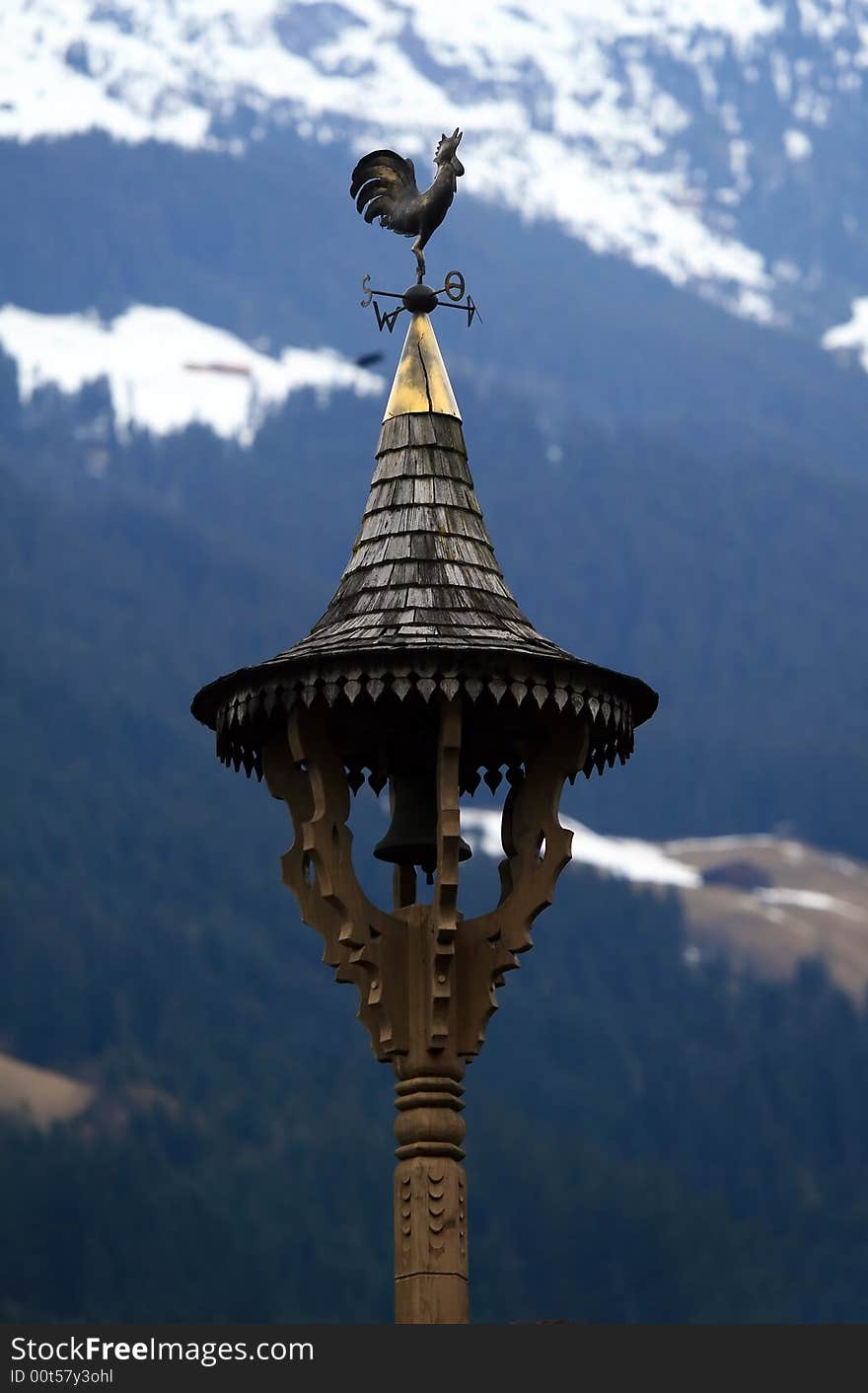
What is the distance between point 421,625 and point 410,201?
14.5 feet

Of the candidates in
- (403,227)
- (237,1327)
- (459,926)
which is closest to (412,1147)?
(459,926)

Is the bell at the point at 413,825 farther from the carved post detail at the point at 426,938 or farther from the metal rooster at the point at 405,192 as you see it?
the metal rooster at the point at 405,192

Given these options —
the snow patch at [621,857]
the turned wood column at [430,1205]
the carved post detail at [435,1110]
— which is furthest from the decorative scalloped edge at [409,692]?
the snow patch at [621,857]

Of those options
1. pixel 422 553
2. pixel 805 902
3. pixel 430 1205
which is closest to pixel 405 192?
pixel 422 553

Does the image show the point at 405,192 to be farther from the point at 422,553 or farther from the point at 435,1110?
the point at 435,1110

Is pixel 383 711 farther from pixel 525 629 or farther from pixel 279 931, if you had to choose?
pixel 279 931

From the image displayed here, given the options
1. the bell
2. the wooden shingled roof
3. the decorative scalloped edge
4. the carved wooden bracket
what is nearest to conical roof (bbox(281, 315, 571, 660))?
the wooden shingled roof

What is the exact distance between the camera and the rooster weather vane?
77.3 ft

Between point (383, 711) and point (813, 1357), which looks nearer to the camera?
point (813, 1357)

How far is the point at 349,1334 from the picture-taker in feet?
57.3

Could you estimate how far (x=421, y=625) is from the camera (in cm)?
2181

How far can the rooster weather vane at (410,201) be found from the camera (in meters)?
23.5

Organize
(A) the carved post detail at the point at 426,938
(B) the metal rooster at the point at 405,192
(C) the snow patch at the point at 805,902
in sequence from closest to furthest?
1. (A) the carved post detail at the point at 426,938
2. (B) the metal rooster at the point at 405,192
3. (C) the snow patch at the point at 805,902

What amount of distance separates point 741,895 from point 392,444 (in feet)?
528
